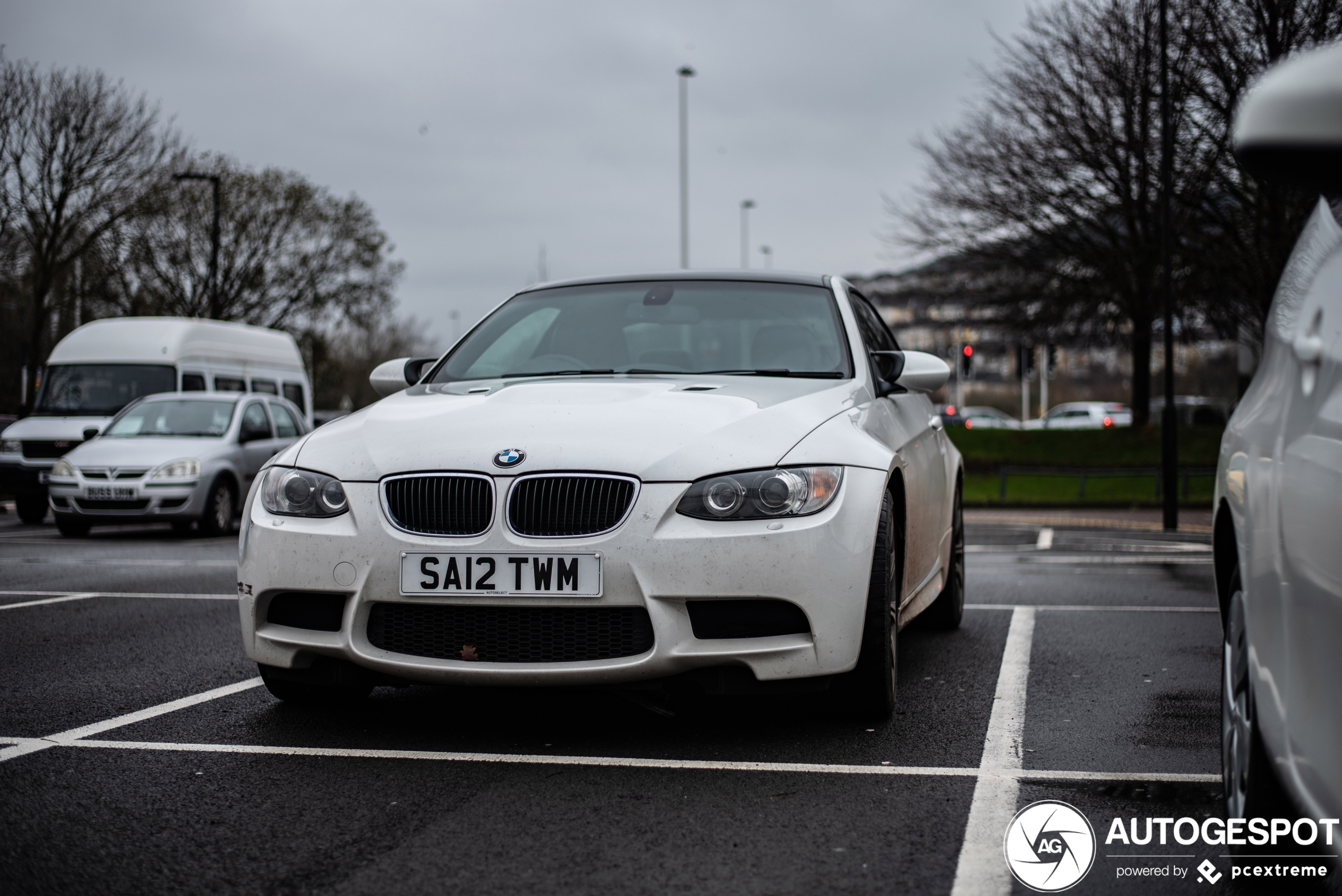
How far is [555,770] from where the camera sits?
12.4 feet

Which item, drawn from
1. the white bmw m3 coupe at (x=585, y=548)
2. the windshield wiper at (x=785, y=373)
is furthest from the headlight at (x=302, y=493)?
the windshield wiper at (x=785, y=373)

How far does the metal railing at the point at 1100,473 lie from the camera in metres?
22.5

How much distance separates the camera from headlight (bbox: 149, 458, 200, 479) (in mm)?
13094

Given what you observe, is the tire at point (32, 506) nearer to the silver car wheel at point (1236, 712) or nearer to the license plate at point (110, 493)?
the license plate at point (110, 493)

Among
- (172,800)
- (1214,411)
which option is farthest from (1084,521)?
(1214,411)

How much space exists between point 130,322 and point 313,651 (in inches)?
602

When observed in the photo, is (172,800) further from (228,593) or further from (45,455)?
(45,455)

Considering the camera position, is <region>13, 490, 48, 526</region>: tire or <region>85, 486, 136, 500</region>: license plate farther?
<region>13, 490, 48, 526</region>: tire

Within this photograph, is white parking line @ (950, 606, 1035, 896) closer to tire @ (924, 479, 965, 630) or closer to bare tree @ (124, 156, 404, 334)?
tire @ (924, 479, 965, 630)

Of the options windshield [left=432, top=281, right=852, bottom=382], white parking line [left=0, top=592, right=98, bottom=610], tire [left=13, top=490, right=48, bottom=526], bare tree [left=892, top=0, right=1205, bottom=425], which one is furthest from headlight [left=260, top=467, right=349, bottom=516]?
bare tree [left=892, top=0, right=1205, bottom=425]

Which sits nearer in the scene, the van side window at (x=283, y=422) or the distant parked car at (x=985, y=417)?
the van side window at (x=283, y=422)

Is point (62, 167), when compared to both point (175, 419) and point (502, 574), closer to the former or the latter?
point (175, 419)

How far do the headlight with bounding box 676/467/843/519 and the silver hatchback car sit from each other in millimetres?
9994

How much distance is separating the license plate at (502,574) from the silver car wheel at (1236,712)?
1624 millimetres
